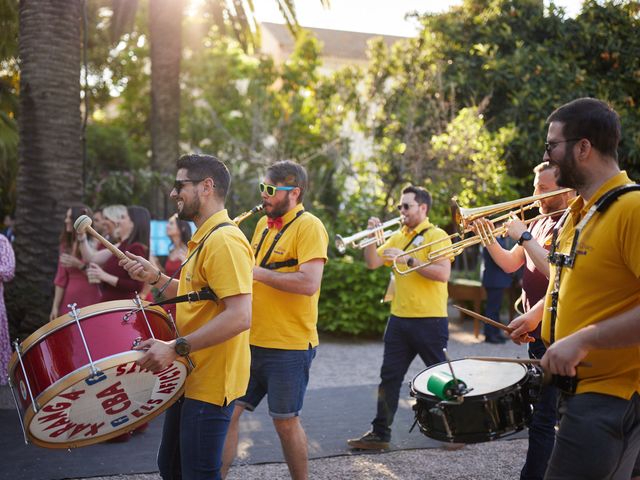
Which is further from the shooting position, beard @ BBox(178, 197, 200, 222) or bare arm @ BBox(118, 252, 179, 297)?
bare arm @ BBox(118, 252, 179, 297)

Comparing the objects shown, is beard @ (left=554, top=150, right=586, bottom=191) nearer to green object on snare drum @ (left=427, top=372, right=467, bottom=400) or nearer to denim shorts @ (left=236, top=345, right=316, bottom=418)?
green object on snare drum @ (left=427, top=372, right=467, bottom=400)

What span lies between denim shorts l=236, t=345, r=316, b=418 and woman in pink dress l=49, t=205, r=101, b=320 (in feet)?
8.53

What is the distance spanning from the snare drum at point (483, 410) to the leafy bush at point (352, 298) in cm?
747

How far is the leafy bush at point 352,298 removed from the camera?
10.6 m

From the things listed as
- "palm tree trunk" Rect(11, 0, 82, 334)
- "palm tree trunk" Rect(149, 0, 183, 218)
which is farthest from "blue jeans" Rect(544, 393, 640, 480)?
"palm tree trunk" Rect(149, 0, 183, 218)

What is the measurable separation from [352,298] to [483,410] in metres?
7.70

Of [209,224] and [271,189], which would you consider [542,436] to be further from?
[209,224]

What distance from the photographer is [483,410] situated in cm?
290

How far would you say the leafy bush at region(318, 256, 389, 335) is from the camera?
1057 centimetres

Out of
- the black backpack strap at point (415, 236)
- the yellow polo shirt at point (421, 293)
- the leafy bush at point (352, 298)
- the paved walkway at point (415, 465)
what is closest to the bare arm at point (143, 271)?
the paved walkway at point (415, 465)

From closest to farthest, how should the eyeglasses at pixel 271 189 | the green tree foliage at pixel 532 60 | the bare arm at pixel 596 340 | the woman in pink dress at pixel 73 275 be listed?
the bare arm at pixel 596 340
the eyeglasses at pixel 271 189
the woman in pink dress at pixel 73 275
the green tree foliage at pixel 532 60

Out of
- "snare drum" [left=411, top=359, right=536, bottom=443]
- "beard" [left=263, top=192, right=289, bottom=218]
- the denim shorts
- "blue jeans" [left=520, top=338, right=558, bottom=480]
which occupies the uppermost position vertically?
"beard" [left=263, top=192, right=289, bottom=218]

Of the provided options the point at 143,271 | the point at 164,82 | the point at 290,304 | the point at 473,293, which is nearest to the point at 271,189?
the point at 290,304

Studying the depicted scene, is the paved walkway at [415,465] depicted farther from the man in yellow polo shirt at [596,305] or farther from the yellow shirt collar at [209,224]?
the man in yellow polo shirt at [596,305]
